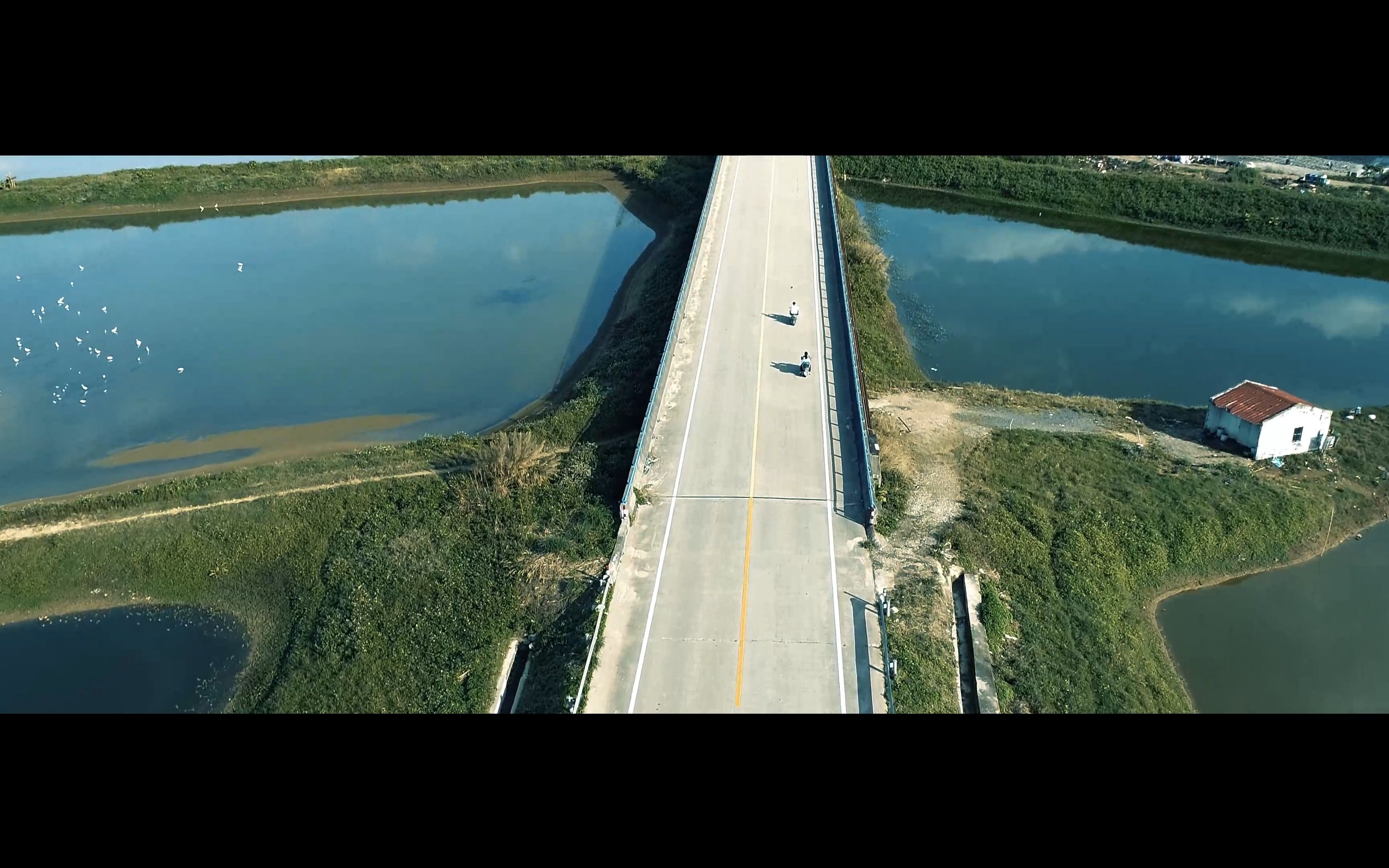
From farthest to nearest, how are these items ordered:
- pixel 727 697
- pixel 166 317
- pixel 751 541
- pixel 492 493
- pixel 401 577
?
pixel 166 317
pixel 492 493
pixel 401 577
pixel 751 541
pixel 727 697

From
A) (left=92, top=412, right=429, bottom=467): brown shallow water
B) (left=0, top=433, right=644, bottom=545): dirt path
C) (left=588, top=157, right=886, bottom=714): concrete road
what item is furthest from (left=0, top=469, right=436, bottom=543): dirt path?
(left=588, top=157, right=886, bottom=714): concrete road

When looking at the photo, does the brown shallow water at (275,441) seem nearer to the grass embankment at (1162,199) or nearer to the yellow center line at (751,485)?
the yellow center line at (751,485)

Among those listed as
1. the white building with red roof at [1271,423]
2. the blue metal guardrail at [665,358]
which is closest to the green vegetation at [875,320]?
the blue metal guardrail at [665,358]

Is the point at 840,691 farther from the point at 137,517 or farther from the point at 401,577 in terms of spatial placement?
the point at 137,517

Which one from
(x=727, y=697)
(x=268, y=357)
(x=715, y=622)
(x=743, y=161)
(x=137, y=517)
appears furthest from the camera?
(x=743, y=161)

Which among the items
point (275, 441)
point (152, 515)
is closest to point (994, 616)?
point (152, 515)

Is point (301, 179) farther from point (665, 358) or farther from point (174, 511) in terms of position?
point (665, 358)

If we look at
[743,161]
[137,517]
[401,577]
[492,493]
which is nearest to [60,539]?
[137,517]
